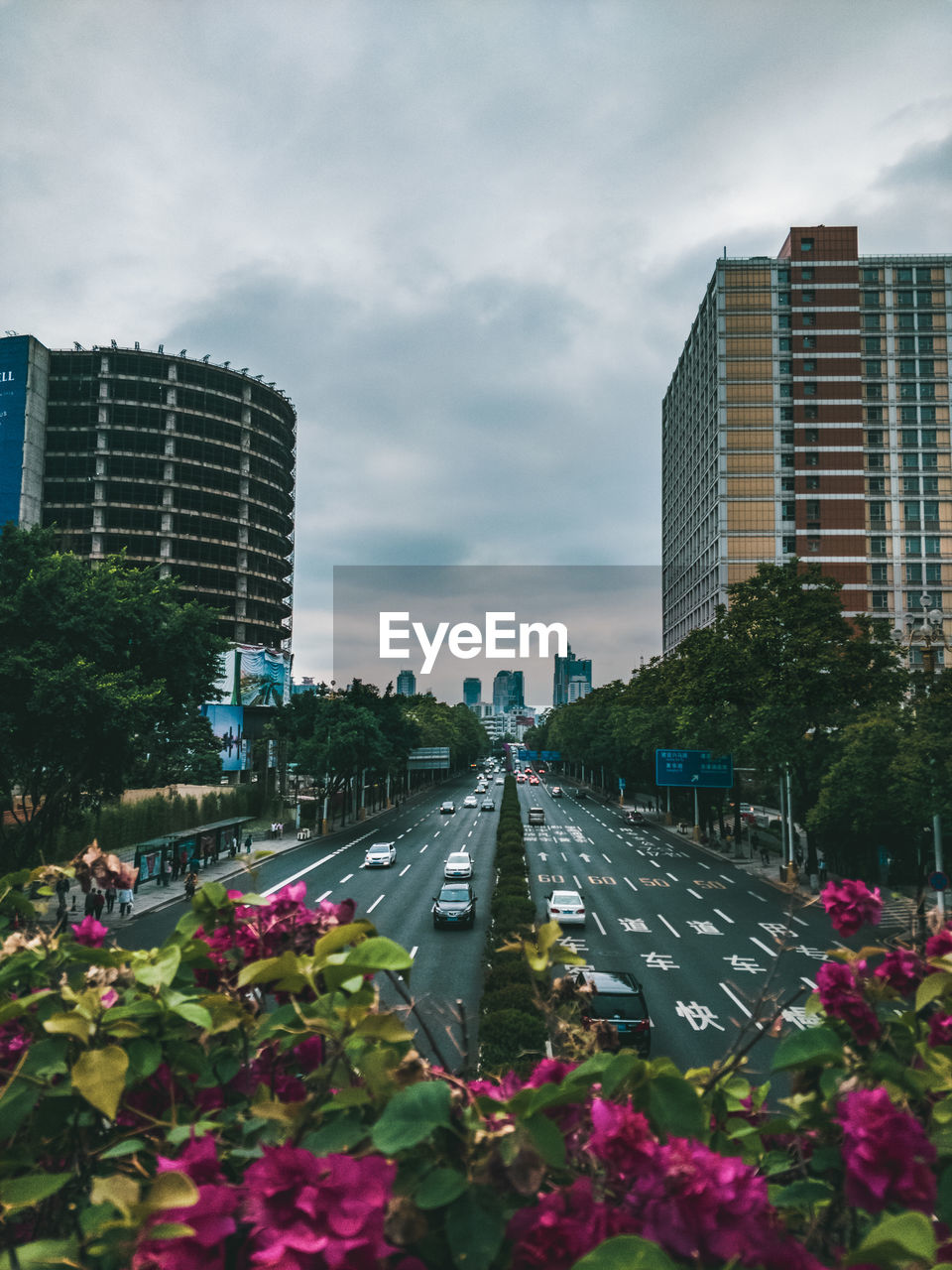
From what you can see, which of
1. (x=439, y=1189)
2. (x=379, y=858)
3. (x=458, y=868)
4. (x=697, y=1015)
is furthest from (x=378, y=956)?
(x=379, y=858)

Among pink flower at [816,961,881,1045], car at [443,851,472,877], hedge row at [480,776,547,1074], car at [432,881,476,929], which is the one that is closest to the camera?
pink flower at [816,961,881,1045]

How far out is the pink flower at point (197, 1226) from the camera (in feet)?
5.69

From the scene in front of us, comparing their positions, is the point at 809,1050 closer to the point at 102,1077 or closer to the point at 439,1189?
the point at 439,1189

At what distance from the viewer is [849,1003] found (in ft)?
8.92

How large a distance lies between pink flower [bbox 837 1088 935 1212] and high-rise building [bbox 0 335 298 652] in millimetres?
79193

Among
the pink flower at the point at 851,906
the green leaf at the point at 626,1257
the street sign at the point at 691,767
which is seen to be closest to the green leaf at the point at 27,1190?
the green leaf at the point at 626,1257

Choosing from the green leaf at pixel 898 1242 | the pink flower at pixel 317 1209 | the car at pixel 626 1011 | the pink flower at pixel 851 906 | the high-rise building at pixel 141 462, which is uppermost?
the high-rise building at pixel 141 462

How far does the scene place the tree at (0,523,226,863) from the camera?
21469mm

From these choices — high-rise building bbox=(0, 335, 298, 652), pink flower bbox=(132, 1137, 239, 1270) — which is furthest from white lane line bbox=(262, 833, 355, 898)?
high-rise building bbox=(0, 335, 298, 652)

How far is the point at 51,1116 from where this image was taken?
91.7 inches

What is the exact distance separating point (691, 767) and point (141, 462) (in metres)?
66.7

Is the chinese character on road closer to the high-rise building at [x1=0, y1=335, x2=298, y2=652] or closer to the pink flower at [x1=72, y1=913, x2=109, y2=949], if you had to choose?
the pink flower at [x1=72, y1=913, x2=109, y2=949]

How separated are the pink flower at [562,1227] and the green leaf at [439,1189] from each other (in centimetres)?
19

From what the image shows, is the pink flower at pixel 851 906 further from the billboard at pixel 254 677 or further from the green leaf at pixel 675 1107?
the billboard at pixel 254 677
